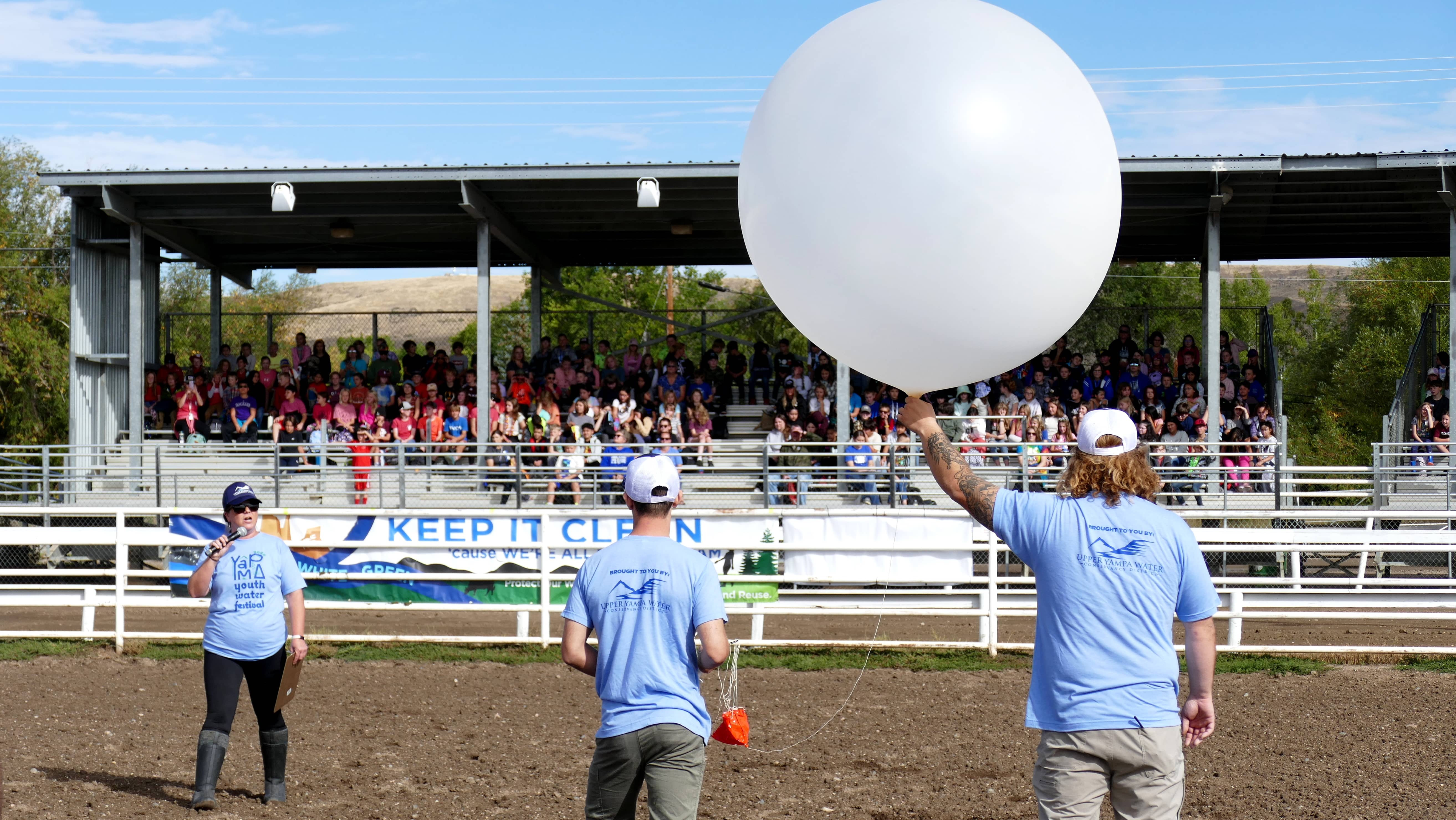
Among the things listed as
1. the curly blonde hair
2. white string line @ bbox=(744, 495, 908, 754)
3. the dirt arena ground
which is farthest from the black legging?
the curly blonde hair

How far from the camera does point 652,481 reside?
12.7 ft

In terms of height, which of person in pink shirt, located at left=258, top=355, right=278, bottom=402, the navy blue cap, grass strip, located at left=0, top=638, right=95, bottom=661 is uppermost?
person in pink shirt, located at left=258, top=355, right=278, bottom=402

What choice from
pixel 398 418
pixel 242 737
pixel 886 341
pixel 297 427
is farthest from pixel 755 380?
pixel 886 341

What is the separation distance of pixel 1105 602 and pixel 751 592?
8383 millimetres

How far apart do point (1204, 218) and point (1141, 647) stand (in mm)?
20120

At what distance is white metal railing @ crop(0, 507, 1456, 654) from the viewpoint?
11.1 m

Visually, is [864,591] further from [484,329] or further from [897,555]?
[484,329]

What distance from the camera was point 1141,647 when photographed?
354 cm

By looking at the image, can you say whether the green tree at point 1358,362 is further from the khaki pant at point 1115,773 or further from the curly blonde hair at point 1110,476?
the khaki pant at point 1115,773

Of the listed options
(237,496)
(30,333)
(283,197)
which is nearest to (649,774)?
(237,496)

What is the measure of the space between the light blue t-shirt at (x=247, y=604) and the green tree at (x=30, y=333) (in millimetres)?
32212

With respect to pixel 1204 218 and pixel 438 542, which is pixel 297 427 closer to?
pixel 438 542

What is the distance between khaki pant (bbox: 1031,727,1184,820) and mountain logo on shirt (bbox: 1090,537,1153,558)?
0.49 metres

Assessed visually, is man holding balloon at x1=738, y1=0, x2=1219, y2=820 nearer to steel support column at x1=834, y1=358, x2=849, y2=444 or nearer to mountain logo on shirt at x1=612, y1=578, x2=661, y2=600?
mountain logo on shirt at x1=612, y1=578, x2=661, y2=600
